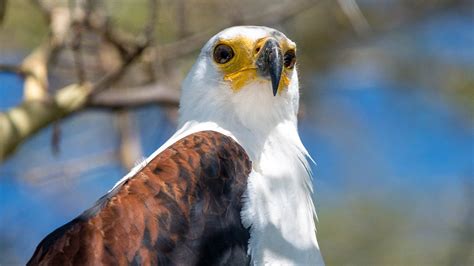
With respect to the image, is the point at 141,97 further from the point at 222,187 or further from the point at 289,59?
the point at 222,187

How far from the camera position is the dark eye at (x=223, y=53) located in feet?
19.1

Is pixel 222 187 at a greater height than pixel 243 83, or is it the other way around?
pixel 243 83

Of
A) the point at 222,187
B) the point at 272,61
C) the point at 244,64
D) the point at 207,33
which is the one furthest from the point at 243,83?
the point at 207,33

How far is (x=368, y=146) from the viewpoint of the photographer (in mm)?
13422

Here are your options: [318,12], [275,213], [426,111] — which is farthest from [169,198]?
[426,111]

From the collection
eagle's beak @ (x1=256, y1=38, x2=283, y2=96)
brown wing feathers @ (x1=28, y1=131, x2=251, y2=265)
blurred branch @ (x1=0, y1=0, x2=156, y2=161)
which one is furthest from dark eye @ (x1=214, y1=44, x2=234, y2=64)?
brown wing feathers @ (x1=28, y1=131, x2=251, y2=265)

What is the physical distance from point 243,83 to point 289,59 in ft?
1.00

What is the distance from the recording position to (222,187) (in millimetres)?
5066

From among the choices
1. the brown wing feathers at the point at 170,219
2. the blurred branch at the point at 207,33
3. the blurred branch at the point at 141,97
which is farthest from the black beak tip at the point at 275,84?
the blurred branch at the point at 207,33

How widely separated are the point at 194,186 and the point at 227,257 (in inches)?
14.5

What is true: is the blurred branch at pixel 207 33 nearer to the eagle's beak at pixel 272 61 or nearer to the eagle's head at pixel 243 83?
the eagle's head at pixel 243 83

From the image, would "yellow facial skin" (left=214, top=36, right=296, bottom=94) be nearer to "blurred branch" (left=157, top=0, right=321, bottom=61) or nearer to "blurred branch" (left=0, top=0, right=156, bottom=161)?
"blurred branch" (left=0, top=0, right=156, bottom=161)

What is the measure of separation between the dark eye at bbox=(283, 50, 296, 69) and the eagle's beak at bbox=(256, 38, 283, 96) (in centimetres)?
18

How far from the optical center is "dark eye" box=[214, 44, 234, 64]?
5832 mm
